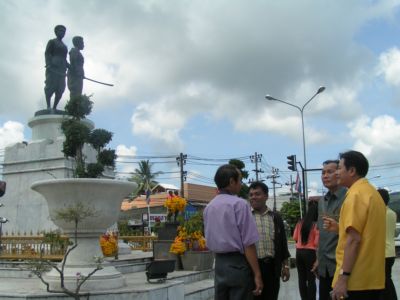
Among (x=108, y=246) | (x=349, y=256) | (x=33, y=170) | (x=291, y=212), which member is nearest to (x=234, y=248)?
(x=349, y=256)

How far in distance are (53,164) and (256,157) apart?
34.8 meters

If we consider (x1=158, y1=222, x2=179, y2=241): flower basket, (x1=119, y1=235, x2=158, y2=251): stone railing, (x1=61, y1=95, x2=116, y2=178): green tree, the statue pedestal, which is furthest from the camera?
the statue pedestal

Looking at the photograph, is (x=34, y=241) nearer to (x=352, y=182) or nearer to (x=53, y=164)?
(x=53, y=164)

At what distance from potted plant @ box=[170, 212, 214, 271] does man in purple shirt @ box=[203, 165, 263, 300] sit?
600 centimetres

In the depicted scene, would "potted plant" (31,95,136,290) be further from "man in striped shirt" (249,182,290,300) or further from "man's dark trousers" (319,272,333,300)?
"man's dark trousers" (319,272,333,300)

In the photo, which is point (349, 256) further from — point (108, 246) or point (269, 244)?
point (108, 246)

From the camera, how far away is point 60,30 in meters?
14.8

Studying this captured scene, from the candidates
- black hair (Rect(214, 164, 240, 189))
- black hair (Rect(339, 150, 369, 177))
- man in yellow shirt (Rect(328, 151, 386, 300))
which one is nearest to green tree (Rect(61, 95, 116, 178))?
black hair (Rect(214, 164, 240, 189))

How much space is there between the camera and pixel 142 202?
182ft

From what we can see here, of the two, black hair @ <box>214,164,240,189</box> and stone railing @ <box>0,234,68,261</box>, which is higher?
black hair @ <box>214,164,240,189</box>

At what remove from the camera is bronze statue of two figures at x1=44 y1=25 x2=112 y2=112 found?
48.7 ft

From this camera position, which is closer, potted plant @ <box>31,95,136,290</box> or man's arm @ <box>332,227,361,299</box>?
man's arm @ <box>332,227,361,299</box>

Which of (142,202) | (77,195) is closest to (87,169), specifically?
(77,195)

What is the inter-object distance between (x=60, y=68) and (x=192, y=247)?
7907 millimetres
